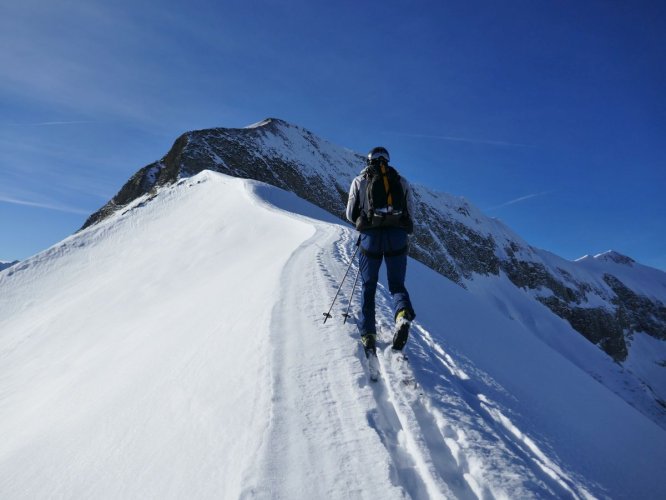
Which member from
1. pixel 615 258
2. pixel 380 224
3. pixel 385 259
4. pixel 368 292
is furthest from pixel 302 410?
pixel 615 258

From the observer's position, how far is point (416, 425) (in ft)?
10.6

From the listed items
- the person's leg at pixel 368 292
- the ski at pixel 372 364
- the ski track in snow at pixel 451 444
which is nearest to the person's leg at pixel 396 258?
the person's leg at pixel 368 292

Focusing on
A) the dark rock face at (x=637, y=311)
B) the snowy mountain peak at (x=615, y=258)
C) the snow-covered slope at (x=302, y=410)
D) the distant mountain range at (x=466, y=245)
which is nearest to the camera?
the snow-covered slope at (x=302, y=410)

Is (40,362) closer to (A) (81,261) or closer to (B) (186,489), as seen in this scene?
(B) (186,489)

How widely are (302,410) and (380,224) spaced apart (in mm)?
2324

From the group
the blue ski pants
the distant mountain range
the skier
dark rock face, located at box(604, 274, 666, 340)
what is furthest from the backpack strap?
dark rock face, located at box(604, 274, 666, 340)

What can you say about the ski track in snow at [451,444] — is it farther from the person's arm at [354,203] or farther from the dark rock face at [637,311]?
the dark rock face at [637,311]

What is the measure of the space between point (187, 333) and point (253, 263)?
14.4 ft

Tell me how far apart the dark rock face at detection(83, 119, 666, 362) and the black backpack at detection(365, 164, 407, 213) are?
4256 cm

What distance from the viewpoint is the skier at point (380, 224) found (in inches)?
182

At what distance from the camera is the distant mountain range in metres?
52.8

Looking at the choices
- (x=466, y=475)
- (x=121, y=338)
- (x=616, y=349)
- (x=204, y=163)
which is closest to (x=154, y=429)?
(x=466, y=475)

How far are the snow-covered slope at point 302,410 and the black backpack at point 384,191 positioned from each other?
1727mm

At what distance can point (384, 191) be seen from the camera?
15.2 ft
